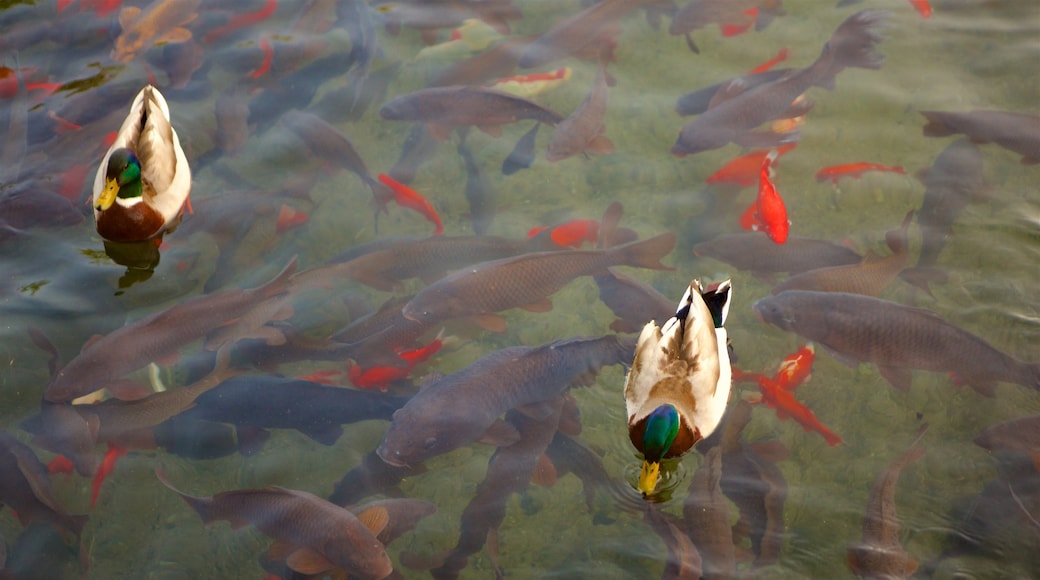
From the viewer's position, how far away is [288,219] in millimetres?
5680

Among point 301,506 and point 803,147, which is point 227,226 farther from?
point 803,147

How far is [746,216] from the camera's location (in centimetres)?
557

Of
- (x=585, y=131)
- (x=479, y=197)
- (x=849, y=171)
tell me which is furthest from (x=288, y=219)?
(x=849, y=171)

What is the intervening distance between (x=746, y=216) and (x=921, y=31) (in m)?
2.51

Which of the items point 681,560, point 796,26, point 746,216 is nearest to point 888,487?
point 681,560

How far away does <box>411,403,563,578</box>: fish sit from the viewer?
4.18 meters

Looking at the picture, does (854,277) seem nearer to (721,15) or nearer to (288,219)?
(721,15)

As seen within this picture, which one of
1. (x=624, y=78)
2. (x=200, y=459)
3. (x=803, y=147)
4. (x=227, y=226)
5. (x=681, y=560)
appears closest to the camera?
(x=681, y=560)

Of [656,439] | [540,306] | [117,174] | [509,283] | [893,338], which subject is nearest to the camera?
[656,439]

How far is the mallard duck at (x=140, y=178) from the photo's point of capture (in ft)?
17.4

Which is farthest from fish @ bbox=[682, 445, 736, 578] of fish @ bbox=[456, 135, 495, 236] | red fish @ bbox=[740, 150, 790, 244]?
fish @ bbox=[456, 135, 495, 236]

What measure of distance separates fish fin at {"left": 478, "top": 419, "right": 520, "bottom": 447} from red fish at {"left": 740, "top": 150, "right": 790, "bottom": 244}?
1936 mm

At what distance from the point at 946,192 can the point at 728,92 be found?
1505 millimetres

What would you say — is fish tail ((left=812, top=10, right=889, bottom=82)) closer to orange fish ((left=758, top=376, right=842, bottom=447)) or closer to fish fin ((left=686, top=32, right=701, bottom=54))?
fish fin ((left=686, top=32, right=701, bottom=54))
